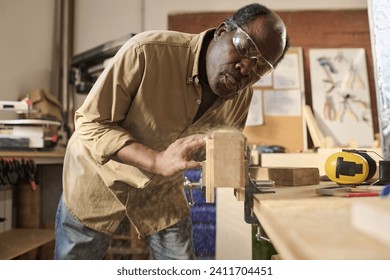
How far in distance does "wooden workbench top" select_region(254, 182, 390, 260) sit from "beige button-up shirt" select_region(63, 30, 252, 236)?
396 millimetres

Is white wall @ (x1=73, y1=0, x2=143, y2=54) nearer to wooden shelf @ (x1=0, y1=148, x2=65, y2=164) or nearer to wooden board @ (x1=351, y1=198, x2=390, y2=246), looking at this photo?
wooden shelf @ (x1=0, y1=148, x2=65, y2=164)

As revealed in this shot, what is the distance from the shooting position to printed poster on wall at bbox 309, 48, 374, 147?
3.77 ft

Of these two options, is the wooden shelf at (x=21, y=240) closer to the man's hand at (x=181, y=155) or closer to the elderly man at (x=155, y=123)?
the elderly man at (x=155, y=123)

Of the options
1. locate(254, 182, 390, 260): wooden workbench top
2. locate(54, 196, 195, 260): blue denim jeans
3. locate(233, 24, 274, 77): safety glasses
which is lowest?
locate(54, 196, 195, 260): blue denim jeans

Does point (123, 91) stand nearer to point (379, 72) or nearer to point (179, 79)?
point (179, 79)

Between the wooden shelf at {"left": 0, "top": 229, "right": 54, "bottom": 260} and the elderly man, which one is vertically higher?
the elderly man

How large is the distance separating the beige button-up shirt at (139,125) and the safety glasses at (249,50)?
0.14 m

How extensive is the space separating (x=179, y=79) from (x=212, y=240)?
44 centimetres

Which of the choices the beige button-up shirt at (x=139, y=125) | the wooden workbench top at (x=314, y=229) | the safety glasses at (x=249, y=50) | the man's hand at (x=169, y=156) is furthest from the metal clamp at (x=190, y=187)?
the wooden workbench top at (x=314, y=229)

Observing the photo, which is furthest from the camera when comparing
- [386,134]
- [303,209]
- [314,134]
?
[314,134]

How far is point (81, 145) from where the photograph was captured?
35.7 inches

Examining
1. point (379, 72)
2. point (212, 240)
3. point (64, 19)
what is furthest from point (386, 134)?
point (64, 19)

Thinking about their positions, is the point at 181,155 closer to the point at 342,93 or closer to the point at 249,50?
the point at 249,50

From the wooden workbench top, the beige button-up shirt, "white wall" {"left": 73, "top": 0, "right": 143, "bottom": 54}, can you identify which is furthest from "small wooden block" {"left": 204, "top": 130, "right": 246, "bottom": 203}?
"white wall" {"left": 73, "top": 0, "right": 143, "bottom": 54}
